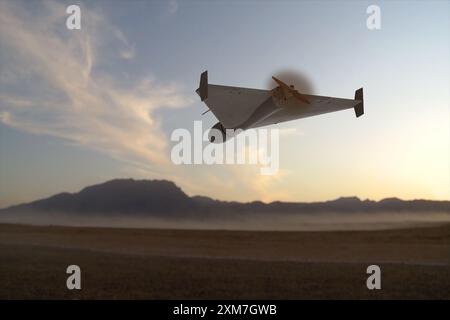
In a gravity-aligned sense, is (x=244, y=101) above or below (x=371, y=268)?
above

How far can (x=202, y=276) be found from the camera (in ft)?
80.8

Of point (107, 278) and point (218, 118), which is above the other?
point (218, 118)

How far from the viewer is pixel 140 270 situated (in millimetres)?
26734

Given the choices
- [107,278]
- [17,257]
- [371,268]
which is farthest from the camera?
[17,257]

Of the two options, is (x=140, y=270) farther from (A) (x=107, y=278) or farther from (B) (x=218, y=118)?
(B) (x=218, y=118)

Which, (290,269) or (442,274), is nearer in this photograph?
(442,274)

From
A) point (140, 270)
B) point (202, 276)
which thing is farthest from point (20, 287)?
point (202, 276)

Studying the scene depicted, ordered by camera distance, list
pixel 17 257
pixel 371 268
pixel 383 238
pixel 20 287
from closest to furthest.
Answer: pixel 20 287 < pixel 371 268 < pixel 17 257 < pixel 383 238
